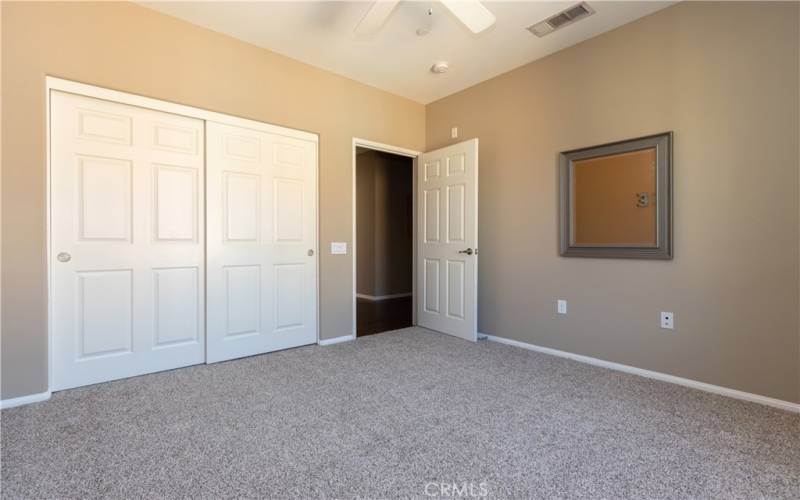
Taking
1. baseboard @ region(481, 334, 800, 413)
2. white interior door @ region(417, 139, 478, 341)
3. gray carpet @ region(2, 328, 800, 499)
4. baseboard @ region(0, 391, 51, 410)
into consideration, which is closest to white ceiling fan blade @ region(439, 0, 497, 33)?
white interior door @ region(417, 139, 478, 341)

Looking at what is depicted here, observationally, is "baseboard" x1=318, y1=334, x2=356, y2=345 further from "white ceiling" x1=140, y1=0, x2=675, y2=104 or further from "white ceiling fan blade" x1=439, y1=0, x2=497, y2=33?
"white ceiling fan blade" x1=439, y1=0, x2=497, y2=33

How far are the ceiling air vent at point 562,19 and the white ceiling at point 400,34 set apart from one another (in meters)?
0.05

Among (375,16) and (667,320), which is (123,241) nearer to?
(375,16)

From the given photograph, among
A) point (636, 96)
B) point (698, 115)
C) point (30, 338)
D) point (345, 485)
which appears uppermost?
point (636, 96)

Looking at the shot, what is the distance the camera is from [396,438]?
6.02 feet

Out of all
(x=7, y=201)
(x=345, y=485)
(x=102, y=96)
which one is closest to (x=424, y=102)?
(x=102, y=96)

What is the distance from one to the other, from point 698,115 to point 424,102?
2.72 meters

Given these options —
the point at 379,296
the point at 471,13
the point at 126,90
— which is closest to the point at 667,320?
the point at 471,13

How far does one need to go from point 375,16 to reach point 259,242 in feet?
6.58

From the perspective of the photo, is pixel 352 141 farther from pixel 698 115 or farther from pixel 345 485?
pixel 345 485

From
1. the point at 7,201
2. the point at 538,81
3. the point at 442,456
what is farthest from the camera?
the point at 538,81

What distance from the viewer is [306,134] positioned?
3490 millimetres

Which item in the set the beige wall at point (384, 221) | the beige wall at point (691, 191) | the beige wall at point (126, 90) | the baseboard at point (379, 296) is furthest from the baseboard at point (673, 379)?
the beige wall at point (384, 221)

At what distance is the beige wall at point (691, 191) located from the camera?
2217 mm
